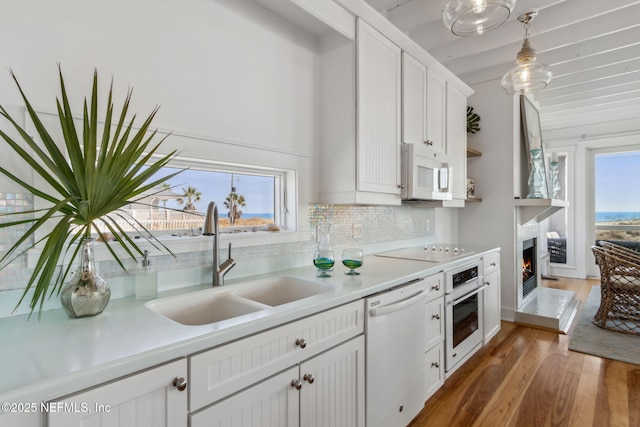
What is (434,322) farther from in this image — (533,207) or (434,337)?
(533,207)

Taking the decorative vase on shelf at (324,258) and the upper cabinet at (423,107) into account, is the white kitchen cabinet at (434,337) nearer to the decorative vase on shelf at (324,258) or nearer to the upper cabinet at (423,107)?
the decorative vase on shelf at (324,258)

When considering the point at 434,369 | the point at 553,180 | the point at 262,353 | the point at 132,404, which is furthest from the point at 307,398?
the point at 553,180

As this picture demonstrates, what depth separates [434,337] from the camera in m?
2.07

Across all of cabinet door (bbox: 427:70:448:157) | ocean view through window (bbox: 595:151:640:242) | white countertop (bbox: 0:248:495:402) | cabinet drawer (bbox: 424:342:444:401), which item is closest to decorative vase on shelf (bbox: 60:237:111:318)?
white countertop (bbox: 0:248:495:402)

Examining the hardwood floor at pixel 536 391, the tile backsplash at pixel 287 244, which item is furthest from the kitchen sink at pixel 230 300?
the hardwood floor at pixel 536 391

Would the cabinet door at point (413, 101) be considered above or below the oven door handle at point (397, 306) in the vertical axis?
above

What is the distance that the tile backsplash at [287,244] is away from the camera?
1.11 meters

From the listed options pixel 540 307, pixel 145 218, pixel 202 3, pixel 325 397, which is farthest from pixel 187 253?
pixel 540 307

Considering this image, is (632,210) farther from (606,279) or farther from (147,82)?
(147,82)

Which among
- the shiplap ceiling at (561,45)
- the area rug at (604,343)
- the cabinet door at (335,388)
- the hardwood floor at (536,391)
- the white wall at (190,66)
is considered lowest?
the hardwood floor at (536,391)

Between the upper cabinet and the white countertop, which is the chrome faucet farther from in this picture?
the upper cabinet

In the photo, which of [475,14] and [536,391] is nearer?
[475,14]

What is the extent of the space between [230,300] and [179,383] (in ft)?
1.81

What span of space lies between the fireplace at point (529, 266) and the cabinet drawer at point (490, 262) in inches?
45.5
